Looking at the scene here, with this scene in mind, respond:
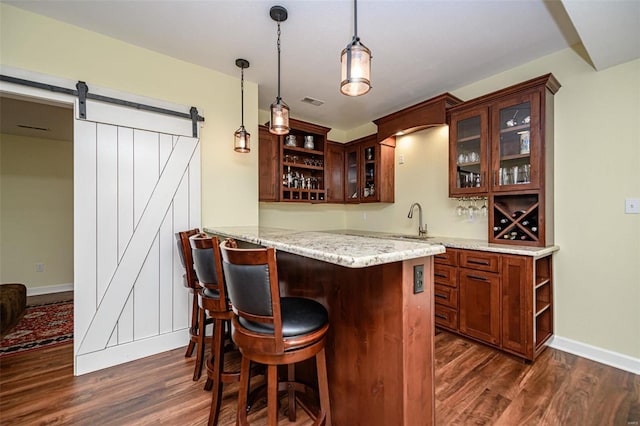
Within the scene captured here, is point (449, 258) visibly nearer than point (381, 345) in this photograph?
No

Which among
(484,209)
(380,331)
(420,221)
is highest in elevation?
(484,209)

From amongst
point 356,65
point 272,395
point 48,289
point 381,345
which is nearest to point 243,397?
point 272,395

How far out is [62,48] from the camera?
214cm

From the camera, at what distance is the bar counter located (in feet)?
3.83

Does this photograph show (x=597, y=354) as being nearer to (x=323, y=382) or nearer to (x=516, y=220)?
(x=516, y=220)

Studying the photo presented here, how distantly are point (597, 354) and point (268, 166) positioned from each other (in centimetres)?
372

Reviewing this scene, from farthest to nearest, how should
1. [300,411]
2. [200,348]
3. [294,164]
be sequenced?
[294,164], [200,348], [300,411]

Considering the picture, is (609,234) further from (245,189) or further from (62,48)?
(62,48)

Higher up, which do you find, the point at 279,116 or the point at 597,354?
the point at 279,116

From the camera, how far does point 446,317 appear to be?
283 centimetres

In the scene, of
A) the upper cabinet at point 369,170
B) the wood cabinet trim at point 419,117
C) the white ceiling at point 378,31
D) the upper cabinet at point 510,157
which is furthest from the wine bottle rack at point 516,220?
the upper cabinet at point 369,170

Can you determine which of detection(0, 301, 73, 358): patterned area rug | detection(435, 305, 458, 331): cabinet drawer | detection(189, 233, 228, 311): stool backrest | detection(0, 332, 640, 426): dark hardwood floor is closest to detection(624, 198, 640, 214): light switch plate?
detection(0, 332, 640, 426): dark hardwood floor

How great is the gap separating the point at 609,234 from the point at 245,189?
10.9 ft

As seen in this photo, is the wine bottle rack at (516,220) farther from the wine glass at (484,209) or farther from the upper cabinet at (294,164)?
the upper cabinet at (294,164)
